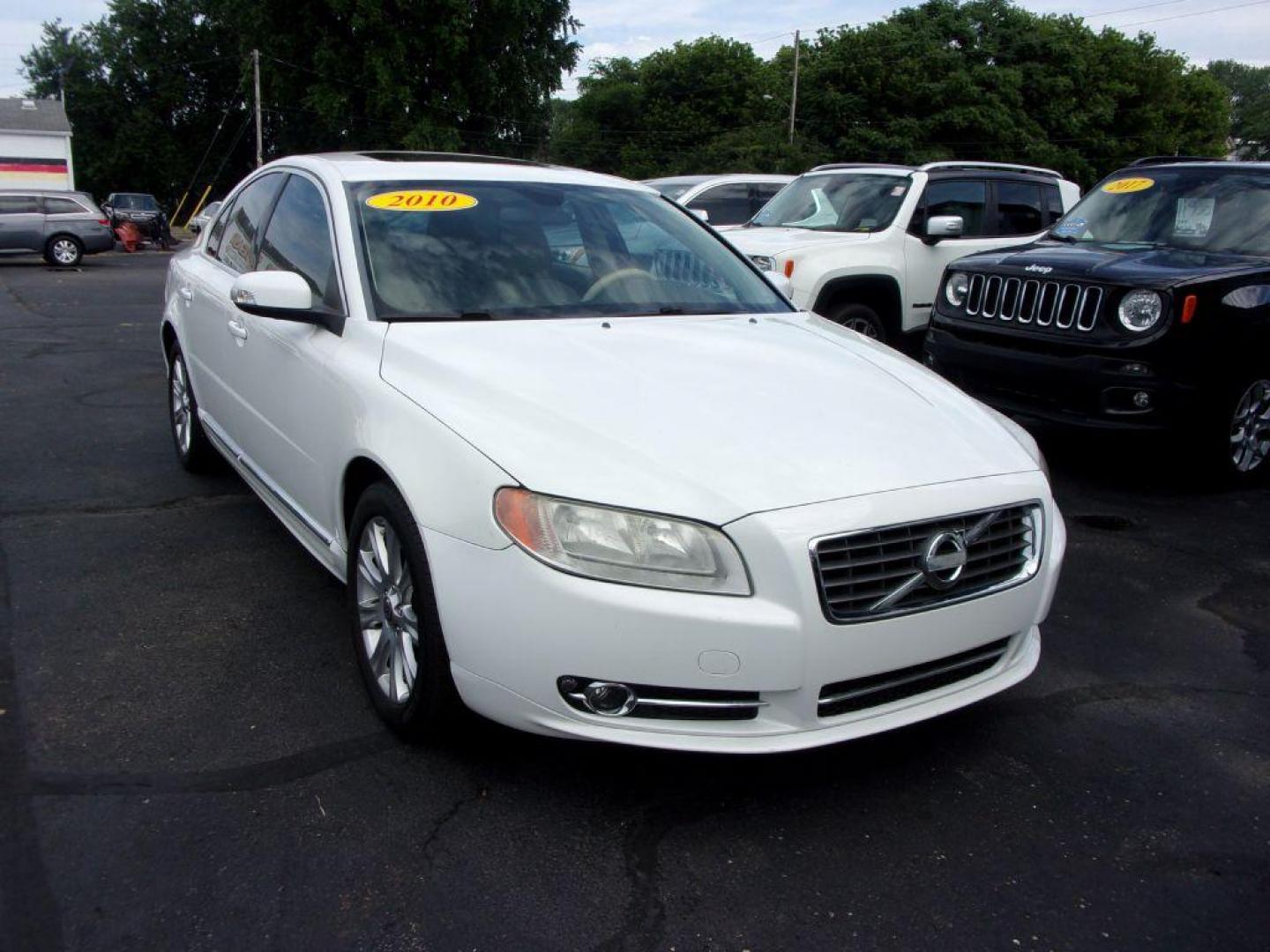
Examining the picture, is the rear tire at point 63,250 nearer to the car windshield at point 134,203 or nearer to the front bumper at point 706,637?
the car windshield at point 134,203

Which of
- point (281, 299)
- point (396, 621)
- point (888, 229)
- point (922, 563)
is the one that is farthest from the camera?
point (888, 229)

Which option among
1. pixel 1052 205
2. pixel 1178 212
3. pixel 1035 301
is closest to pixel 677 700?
pixel 1035 301

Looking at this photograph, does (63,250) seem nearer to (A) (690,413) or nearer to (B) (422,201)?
(B) (422,201)

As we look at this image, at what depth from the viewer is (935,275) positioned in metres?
8.94

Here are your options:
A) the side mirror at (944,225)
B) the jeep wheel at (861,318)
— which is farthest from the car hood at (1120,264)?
the jeep wheel at (861,318)

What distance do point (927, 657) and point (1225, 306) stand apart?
4.05 metres

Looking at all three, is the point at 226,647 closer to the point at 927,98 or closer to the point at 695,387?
the point at 695,387

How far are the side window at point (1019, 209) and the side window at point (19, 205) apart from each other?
2063cm

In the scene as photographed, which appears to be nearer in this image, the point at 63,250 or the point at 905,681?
the point at 905,681

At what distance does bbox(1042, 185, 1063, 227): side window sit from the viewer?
9.77 m

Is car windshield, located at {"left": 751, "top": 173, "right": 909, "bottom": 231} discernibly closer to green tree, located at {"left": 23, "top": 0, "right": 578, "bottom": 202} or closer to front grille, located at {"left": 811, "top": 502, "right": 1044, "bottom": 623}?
front grille, located at {"left": 811, "top": 502, "right": 1044, "bottom": 623}

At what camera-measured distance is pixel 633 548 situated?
8.33ft

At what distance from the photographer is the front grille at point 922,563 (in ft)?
8.47

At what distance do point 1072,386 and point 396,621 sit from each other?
13.7 ft
